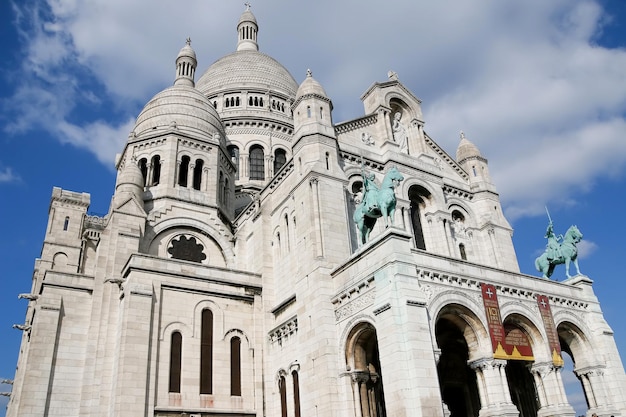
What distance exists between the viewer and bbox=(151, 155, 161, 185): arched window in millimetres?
34188

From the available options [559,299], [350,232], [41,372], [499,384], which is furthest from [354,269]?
[41,372]

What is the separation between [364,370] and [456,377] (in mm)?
6790

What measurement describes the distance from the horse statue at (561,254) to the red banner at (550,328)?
3590mm

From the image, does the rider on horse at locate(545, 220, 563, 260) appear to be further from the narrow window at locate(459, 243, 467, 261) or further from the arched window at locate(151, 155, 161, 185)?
Answer: the arched window at locate(151, 155, 161, 185)

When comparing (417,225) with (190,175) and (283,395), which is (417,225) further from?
(190,175)

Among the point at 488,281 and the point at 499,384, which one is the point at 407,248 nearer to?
the point at 488,281

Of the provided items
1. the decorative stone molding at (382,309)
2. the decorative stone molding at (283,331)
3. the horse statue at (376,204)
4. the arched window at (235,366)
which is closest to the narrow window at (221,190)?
the arched window at (235,366)

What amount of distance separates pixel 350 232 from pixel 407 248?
609cm

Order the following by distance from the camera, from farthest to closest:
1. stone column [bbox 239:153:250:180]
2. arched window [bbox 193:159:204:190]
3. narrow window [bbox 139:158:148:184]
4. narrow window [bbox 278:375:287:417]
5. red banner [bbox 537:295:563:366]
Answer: stone column [bbox 239:153:250:180]
arched window [bbox 193:159:204:190]
narrow window [bbox 139:158:148:184]
narrow window [bbox 278:375:287:417]
red banner [bbox 537:295:563:366]

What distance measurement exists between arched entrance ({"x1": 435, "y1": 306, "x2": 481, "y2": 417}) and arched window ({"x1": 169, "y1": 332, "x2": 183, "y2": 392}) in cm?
→ 1232

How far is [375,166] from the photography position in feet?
A: 97.0

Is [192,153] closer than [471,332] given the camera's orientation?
No

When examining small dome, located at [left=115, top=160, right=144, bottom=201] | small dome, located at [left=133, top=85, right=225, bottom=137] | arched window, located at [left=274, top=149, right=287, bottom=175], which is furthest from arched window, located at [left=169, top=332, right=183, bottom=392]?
arched window, located at [left=274, top=149, right=287, bottom=175]

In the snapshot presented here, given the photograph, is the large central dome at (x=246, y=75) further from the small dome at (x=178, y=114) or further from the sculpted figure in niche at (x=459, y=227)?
the sculpted figure in niche at (x=459, y=227)
